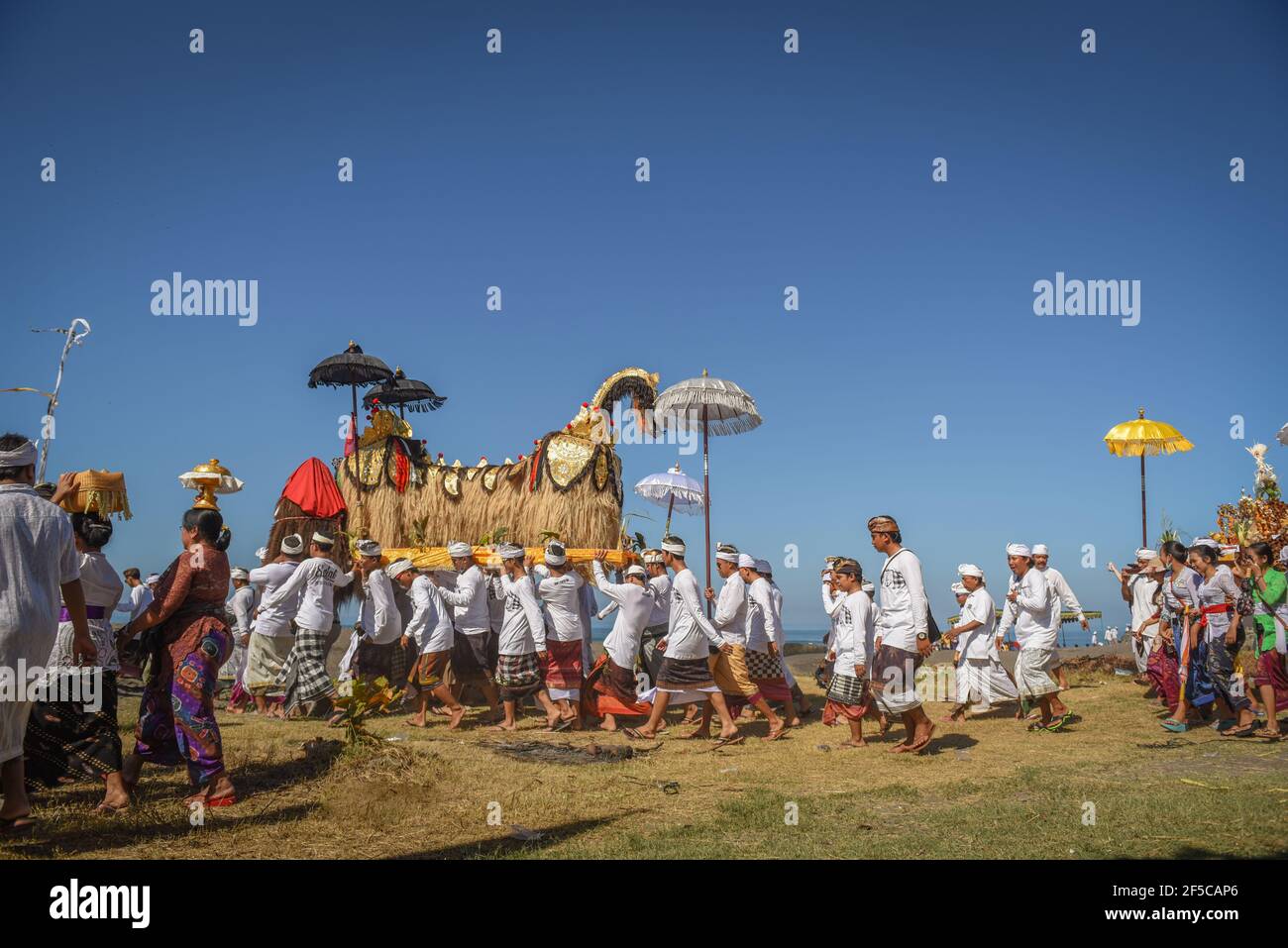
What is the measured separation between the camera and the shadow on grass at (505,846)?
4.46m

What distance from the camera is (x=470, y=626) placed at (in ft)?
33.4

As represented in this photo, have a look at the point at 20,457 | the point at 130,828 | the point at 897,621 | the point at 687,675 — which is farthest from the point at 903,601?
the point at 20,457

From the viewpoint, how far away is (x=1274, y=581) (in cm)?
777

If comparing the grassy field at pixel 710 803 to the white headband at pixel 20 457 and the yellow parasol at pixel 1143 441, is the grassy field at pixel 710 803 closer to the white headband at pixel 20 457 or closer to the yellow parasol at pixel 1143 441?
the white headband at pixel 20 457

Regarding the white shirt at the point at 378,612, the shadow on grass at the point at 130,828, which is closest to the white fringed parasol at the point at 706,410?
the white shirt at the point at 378,612

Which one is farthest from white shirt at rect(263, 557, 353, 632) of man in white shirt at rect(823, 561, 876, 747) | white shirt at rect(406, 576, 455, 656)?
man in white shirt at rect(823, 561, 876, 747)

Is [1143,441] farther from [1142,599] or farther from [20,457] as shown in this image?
[20,457]

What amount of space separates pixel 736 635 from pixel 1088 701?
504 cm

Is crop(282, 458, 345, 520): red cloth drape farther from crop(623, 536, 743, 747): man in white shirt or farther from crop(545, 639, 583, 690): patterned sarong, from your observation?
crop(623, 536, 743, 747): man in white shirt

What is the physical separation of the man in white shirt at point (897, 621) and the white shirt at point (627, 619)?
2.57m

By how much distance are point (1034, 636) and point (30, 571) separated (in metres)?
8.52

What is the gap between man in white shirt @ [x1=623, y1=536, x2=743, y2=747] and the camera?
8625 mm
